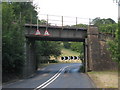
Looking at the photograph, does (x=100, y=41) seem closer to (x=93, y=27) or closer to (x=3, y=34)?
(x=93, y=27)

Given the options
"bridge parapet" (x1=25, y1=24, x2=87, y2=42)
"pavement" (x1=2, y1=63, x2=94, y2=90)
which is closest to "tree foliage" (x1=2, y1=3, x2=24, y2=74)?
"pavement" (x1=2, y1=63, x2=94, y2=90)

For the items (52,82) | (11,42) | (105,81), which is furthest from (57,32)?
(105,81)

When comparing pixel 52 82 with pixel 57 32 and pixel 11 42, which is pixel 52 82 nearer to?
pixel 11 42

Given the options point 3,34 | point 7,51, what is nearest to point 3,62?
point 7,51

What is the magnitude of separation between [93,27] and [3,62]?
53.7 ft

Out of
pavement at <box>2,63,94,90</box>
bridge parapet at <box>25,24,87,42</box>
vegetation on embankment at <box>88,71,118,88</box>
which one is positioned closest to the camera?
vegetation on embankment at <box>88,71,118,88</box>

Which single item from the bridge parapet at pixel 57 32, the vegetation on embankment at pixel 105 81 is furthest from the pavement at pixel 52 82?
the bridge parapet at pixel 57 32

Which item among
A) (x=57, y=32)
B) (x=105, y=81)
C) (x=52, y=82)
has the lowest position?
(x=52, y=82)

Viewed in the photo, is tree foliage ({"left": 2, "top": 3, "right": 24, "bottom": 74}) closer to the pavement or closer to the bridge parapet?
the pavement

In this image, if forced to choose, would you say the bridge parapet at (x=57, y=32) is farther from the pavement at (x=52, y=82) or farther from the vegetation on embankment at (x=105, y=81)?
the vegetation on embankment at (x=105, y=81)

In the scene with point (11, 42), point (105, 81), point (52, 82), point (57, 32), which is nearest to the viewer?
point (105, 81)

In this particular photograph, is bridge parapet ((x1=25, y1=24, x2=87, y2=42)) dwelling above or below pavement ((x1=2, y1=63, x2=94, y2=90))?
above

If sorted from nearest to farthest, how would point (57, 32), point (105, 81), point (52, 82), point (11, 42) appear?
point (105, 81)
point (52, 82)
point (11, 42)
point (57, 32)

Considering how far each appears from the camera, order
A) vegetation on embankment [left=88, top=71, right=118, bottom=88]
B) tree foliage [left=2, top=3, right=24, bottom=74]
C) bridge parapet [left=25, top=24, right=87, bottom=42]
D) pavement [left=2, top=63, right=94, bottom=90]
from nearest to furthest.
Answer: vegetation on embankment [left=88, top=71, right=118, bottom=88] → pavement [left=2, top=63, right=94, bottom=90] → tree foliage [left=2, top=3, right=24, bottom=74] → bridge parapet [left=25, top=24, right=87, bottom=42]
